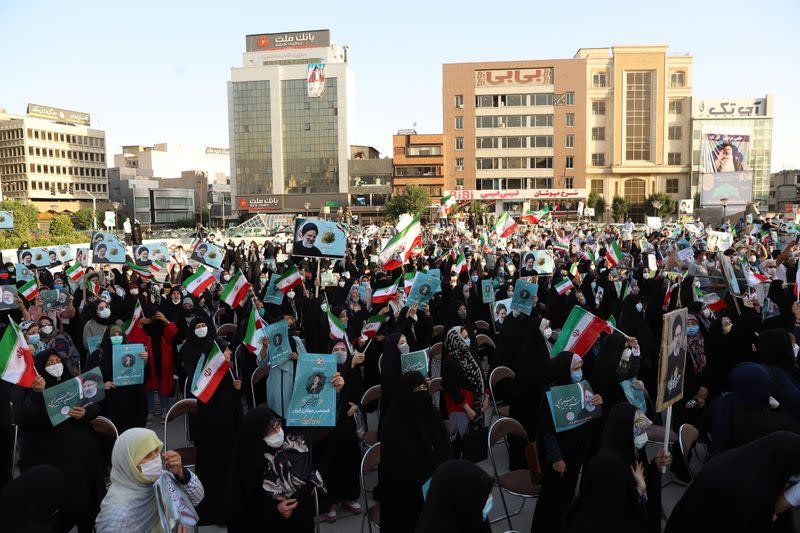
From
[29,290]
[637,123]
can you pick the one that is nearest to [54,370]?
[29,290]

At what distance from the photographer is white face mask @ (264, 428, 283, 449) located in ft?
12.6

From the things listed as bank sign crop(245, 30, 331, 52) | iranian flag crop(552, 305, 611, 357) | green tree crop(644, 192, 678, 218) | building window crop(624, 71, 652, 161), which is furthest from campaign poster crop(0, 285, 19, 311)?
bank sign crop(245, 30, 331, 52)

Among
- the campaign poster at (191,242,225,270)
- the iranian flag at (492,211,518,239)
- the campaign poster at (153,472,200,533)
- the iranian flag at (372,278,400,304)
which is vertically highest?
the iranian flag at (492,211,518,239)

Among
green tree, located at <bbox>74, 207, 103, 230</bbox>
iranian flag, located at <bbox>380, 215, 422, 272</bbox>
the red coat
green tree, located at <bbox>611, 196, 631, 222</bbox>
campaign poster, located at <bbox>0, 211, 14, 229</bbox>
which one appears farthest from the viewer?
green tree, located at <bbox>74, 207, 103, 230</bbox>

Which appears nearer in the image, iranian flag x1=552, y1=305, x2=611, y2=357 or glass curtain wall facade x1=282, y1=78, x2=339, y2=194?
iranian flag x1=552, y1=305, x2=611, y2=357

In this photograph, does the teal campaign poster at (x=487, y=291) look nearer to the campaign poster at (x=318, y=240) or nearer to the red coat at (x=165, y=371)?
the campaign poster at (x=318, y=240)

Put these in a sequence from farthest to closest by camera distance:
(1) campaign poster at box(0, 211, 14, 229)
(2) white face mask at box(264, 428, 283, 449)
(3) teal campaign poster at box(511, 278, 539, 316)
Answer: (1) campaign poster at box(0, 211, 14, 229) < (3) teal campaign poster at box(511, 278, 539, 316) < (2) white face mask at box(264, 428, 283, 449)

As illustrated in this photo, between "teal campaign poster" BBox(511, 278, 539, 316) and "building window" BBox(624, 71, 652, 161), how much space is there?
72420mm

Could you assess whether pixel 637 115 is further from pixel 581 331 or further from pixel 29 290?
pixel 581 331

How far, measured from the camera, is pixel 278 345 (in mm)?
5887

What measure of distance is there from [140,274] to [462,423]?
899 centimetres

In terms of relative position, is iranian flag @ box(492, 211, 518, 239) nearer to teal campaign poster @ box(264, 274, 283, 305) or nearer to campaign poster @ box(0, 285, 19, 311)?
teal campaign poster @ box(264, 274, 283, 305)

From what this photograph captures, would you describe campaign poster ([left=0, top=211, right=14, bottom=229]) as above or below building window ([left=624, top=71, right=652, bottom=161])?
below

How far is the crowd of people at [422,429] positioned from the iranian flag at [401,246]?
6.59 ft
